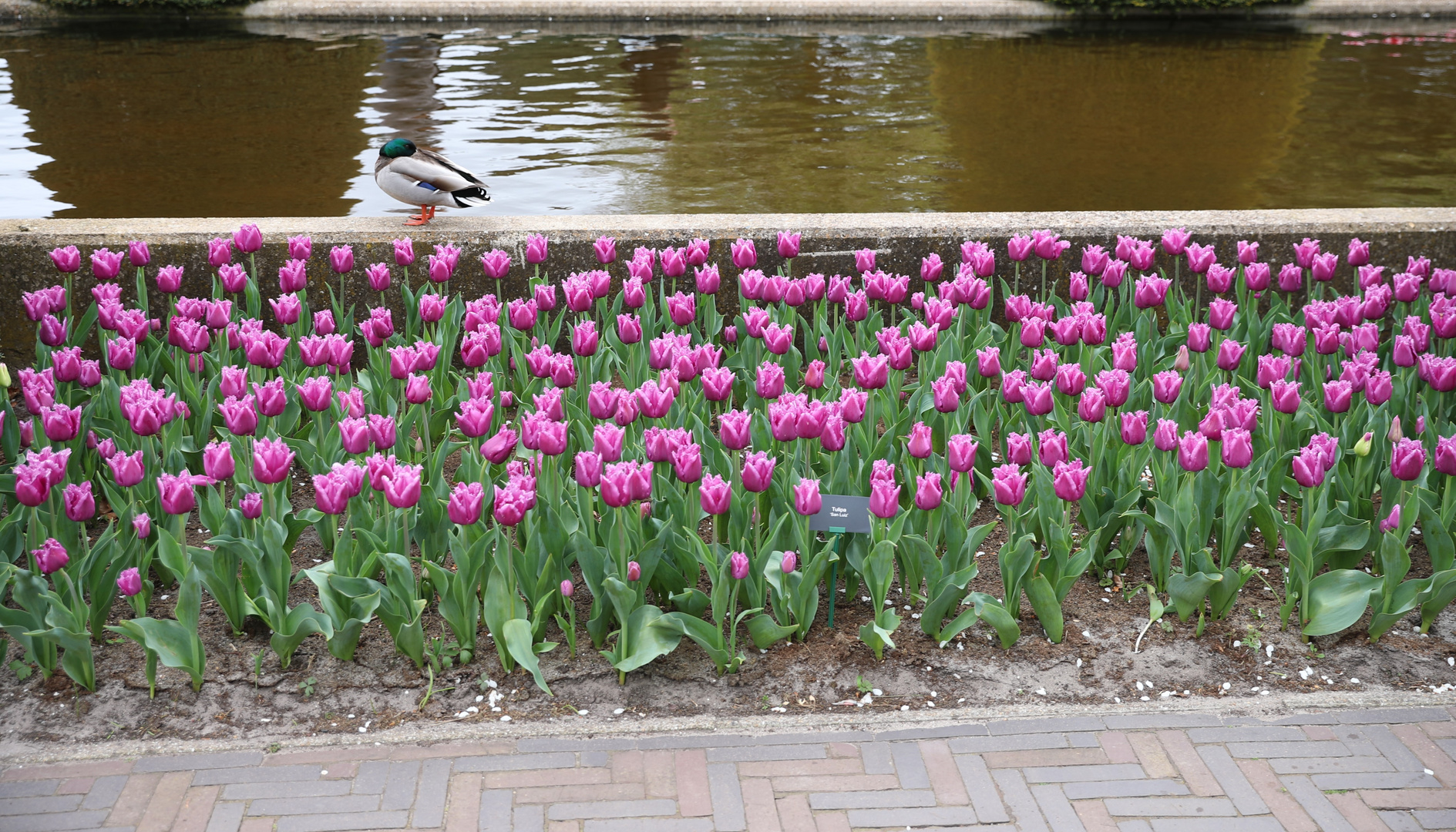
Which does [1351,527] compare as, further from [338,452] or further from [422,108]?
[422,108]

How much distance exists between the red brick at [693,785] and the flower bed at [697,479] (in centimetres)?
31

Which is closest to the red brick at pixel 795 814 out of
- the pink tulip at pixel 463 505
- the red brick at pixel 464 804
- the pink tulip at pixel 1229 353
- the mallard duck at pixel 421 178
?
the red brick at pixel 464 804

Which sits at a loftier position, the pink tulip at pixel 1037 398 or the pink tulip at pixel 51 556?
the pink tulip at pixel 1037 398

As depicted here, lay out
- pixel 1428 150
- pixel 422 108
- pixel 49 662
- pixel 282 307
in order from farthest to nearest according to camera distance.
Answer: pixel 422 108 < pixel 1428 150 < pixel 282 307 < pixel 49 662

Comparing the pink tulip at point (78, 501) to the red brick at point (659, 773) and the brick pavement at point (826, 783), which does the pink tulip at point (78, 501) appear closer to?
the brick pavement at point (826, 783)

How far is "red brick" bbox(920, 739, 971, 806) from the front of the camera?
2.90 meters

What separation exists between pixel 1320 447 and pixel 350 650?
2634 millimetres

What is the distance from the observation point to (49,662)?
3291 millimetres

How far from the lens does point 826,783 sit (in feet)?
9.71

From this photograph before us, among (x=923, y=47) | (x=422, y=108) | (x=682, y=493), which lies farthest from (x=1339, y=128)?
(x=682, y=493)

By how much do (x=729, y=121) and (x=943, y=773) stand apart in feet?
30.2

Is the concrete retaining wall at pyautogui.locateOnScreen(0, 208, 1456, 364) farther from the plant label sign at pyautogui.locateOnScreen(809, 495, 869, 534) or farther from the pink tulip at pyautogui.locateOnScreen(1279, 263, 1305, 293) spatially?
the plant label sign at pyautogui.locateOnScreen(809, 495, 869, 534)

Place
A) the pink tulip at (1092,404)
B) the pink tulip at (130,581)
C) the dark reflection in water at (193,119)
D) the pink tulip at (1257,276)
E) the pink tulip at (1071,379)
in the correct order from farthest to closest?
the dark reflection in water at (193,119), the pink tulip at (1257,276), the pink tulip at (1071,379), the pink tulip at (1092,404), the pink tulip at (130,581)

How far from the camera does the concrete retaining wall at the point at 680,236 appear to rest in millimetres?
5410
